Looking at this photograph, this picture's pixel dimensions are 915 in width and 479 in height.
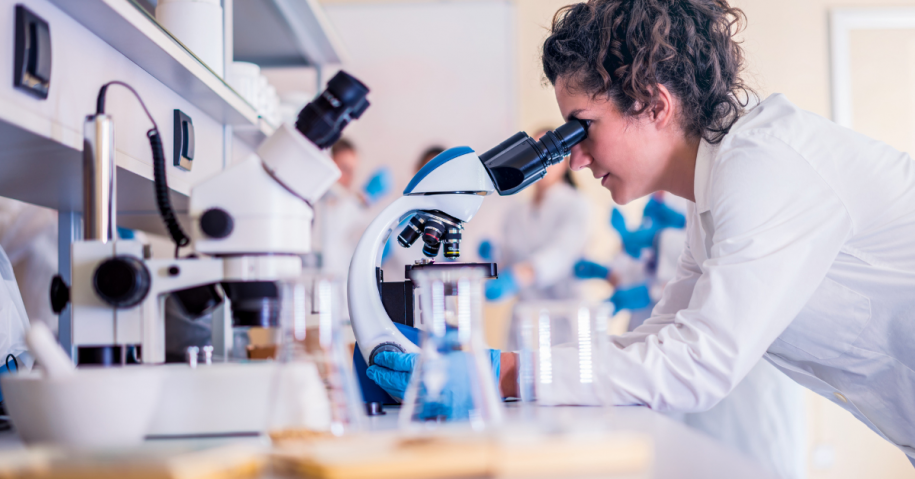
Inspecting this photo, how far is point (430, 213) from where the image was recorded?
0.96 metres

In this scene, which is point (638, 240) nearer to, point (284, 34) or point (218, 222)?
Result: point (284, 34)

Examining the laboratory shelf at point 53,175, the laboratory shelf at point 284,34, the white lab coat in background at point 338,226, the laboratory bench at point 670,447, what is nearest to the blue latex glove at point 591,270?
the white lab coat in background at point 338,226

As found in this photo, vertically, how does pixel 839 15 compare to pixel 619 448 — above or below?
above

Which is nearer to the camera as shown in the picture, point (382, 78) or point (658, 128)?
point (658, 128)

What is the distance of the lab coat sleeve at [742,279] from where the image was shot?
31.5 inches

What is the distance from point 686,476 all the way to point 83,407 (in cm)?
48

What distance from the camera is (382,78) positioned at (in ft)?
12.6

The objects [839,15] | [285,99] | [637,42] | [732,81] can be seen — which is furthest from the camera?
[839,15]

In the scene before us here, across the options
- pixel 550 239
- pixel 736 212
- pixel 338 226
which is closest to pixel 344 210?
pixel 338 226

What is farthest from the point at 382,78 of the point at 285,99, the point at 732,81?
the point at 732,81

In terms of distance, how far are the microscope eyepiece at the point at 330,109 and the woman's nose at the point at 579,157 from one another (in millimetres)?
648

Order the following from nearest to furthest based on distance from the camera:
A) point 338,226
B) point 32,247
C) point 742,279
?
point 742,279 → point 32,247 → point 338,226

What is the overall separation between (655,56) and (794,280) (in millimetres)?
447

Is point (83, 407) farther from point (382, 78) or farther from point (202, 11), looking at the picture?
point (382, 78)
